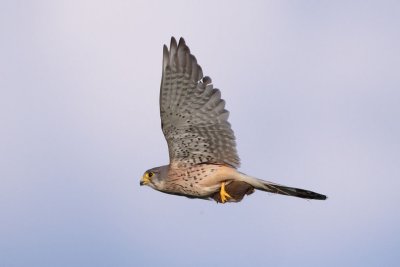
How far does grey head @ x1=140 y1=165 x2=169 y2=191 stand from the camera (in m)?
9.64

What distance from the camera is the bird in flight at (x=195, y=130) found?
30.6ft

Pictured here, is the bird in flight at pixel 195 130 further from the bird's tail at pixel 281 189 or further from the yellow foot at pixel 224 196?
the bird's tail at pixel 281 189

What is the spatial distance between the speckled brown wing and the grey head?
0.48 meters

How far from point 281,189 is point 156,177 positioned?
1.86 m

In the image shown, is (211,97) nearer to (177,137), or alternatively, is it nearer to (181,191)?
(177,137)

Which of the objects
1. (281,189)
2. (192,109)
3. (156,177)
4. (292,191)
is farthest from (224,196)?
(192,109)

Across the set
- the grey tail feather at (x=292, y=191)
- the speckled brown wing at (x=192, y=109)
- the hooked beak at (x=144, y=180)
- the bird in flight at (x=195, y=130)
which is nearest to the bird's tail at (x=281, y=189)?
the grey tail feather at (x=292, y=191)

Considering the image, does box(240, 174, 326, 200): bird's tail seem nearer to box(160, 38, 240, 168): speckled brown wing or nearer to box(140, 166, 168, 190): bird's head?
box(160, 38, 240, 168): speckled brown wing

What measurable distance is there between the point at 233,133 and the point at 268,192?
0.98 m

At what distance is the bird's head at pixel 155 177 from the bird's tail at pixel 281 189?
1300mm

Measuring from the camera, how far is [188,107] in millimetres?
9445

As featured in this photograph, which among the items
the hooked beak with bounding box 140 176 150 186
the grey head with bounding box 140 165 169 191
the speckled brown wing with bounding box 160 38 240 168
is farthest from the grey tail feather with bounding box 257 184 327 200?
the hooked beak with bounding box 140 176 150 186

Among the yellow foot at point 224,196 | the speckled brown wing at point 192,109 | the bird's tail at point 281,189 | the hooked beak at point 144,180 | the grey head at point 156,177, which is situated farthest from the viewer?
the hooked beak at point 144,180

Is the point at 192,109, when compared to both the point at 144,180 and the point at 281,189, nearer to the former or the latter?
the point at 144,180
